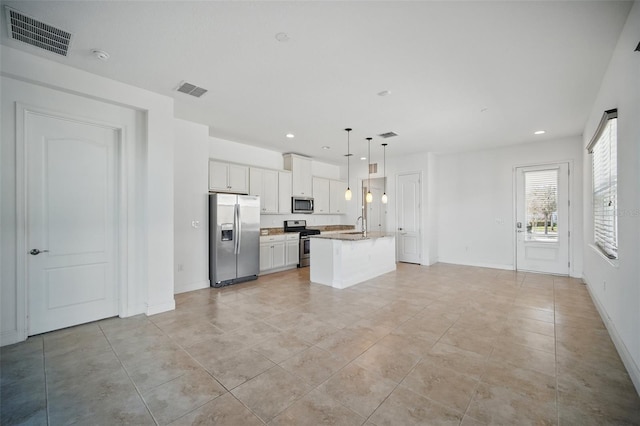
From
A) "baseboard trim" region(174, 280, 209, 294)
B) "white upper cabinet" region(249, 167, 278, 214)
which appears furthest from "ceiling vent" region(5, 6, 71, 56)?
"white upper cabinet" region(249, 167, 278, 214)

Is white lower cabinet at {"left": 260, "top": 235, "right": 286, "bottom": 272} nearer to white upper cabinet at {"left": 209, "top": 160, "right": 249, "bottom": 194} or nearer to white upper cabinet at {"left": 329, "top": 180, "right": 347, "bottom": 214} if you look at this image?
white upper cabinet at {"left": 209, "top": 160, "right": 249, "bottom": 194}

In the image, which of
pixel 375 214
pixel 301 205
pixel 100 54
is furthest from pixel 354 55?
pixel 375 214

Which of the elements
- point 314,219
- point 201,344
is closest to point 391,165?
point 314,219

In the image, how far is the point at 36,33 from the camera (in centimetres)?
245

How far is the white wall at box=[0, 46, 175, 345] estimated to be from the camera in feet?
9.21

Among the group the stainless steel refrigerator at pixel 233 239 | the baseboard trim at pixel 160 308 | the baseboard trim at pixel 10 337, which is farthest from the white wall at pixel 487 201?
the baseboard trim at pixel 10 337

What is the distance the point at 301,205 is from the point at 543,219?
5.42 meters

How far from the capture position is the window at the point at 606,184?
2.94m

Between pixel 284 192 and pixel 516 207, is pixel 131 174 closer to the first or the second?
pixel 284 192

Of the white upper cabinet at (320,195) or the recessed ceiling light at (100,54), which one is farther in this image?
the white upper cabinet at (320,195)

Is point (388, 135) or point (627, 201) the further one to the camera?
point (388, 135)

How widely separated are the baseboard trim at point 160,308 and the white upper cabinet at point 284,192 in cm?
325

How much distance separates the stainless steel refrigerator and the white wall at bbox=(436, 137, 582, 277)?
16.1 ft

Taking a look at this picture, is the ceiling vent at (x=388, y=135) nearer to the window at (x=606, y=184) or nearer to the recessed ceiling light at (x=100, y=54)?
the window at (x=606, y=184)
